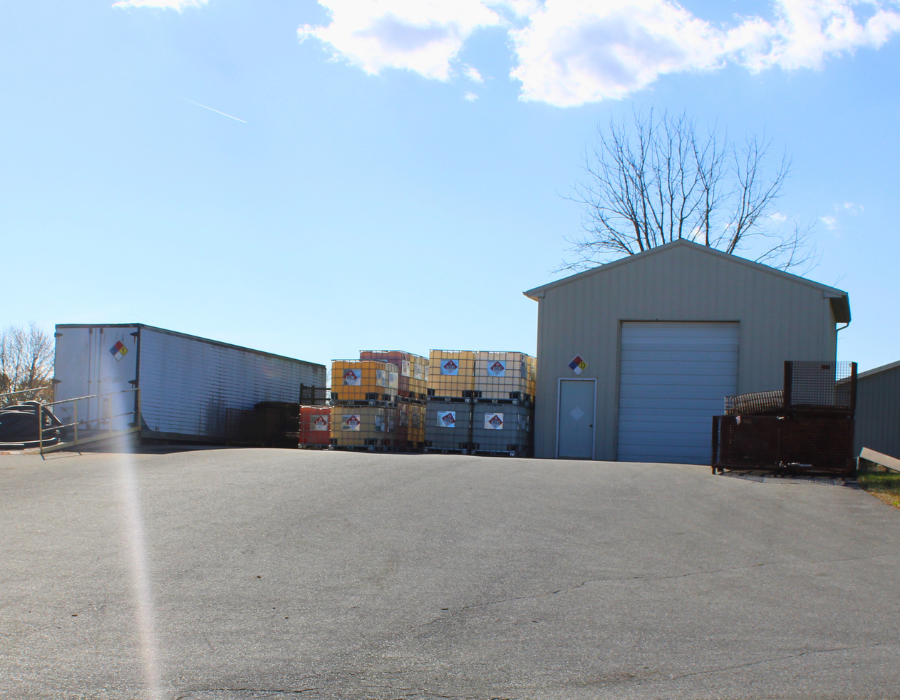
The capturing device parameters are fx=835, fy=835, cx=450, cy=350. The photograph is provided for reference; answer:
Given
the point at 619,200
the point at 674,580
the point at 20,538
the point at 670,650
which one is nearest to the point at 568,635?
the point at 670,650

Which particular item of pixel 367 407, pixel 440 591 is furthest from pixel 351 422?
pixel 440 591

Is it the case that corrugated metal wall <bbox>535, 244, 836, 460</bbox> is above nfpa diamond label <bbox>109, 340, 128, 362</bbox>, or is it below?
above

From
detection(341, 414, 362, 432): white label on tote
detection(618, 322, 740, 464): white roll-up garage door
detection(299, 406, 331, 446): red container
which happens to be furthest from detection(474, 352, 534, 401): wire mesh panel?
detection(299, 406, 331, 446): red container

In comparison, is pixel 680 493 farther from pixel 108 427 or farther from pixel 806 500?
pixel 108 427

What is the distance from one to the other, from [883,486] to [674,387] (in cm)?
→ 863

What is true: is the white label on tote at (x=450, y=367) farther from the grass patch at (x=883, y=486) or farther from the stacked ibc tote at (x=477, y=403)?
the grass patch at (x=883, y=486)

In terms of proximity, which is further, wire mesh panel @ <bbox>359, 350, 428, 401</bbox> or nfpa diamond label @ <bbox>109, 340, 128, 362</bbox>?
wire mesh panel @ <bbox>359, 350, 428, 401</bbox>

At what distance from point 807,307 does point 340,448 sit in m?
12.6

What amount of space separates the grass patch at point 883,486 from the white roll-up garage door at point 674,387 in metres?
6.01

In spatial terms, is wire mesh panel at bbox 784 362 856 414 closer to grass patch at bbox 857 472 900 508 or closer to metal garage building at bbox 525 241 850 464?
grass patch at bbox 857 472 900 508

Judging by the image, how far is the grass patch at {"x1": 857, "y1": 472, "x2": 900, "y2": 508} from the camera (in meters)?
12.1

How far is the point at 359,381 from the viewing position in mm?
21828

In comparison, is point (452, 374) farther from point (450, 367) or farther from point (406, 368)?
point (406, 368)

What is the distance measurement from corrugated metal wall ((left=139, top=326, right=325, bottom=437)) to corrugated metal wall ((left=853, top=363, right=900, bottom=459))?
1910 cm
